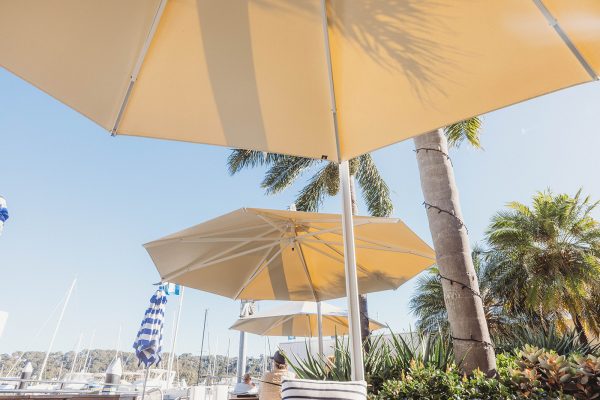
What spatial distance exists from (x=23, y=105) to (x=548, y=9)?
73.5ft

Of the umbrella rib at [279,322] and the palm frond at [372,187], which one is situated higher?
the palm frond at [372,187]

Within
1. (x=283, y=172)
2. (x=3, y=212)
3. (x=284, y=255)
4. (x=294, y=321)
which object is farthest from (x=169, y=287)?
(x=284, y=255)

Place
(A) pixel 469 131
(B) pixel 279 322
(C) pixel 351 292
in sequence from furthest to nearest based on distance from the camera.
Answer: (B) pixel 279 322, (A) pixel 469 131, (C) pixel 351 292

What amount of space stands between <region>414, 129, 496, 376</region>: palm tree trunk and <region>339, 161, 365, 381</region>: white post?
1.45m

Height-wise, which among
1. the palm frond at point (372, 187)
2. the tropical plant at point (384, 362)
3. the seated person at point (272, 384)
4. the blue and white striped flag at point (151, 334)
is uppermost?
the palm frond at point (372, 187)

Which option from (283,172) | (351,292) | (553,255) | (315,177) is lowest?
(351,292)

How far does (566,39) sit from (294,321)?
9.43 m

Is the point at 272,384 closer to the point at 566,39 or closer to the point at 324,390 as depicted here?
the point at 324,390

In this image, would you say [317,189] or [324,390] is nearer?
[324,390]

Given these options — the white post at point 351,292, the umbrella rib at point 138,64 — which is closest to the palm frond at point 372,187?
the white post at point 351,292

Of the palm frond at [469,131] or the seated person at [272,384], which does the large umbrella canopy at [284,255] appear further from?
the palm frond at [469,131]

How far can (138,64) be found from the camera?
8.41ft

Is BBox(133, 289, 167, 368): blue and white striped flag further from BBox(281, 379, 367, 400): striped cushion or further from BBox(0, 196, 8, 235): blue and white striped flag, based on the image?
BBox(281, 379, 367, 400): striped cushion

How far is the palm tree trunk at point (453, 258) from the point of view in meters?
3.51
